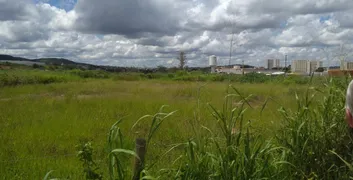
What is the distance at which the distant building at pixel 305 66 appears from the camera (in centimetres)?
344

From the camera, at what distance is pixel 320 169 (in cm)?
261

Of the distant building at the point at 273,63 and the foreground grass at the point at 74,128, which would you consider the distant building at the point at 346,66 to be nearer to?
the foreground grass at the point at 74,128

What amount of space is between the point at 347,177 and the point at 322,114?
608mm

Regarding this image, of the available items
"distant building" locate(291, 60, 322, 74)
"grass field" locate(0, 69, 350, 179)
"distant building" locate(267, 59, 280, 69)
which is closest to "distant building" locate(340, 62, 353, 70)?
"distant building" locate(291, 60, 322, 74)

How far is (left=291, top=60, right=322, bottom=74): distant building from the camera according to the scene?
11.3ft

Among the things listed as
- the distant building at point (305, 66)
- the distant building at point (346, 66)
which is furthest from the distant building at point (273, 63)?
the distant building at point (346, 66)

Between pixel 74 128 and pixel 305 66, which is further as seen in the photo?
pixel 74 128

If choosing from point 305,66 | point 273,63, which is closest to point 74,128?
point 273,63

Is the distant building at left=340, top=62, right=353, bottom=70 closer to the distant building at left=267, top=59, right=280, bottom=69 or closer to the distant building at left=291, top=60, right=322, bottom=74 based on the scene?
the distant building at left=291, top=60, right=322, bottom=74

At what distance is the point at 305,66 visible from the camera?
3.61m

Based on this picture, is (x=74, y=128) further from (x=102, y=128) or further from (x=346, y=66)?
(x=346, y=66)

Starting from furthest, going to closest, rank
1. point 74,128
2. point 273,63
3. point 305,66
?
point 74,128 < point 273,63 < point 305,66

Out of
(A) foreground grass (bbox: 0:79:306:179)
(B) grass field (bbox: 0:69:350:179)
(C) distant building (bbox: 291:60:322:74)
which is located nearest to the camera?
(B) grass field (bbox: 0:69:350:179)

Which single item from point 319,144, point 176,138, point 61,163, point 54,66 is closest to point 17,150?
point 61,163
